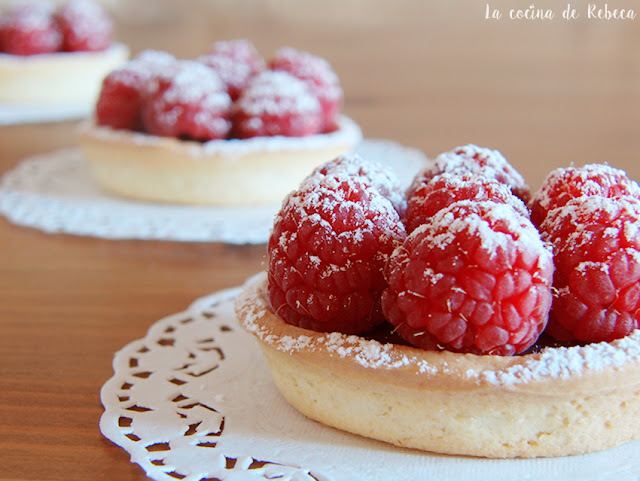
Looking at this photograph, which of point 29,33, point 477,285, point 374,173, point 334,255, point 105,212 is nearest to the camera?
point 477,285

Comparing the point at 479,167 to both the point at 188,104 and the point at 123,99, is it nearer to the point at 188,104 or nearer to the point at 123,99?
the point at 188,104

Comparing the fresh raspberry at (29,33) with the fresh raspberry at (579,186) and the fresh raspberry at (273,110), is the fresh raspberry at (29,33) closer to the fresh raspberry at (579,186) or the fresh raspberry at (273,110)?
the fresh raspberry at (273,110)

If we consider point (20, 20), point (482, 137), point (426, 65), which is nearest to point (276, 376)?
point (482, 137)

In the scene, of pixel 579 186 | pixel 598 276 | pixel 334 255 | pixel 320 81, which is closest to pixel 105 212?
pixel 320 81

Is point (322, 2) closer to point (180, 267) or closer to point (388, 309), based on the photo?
point (180, 267)

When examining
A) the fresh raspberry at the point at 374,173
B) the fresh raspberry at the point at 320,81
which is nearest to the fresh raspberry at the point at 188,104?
the fresh raspberry at the point at 320,81

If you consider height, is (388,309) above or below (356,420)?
above
